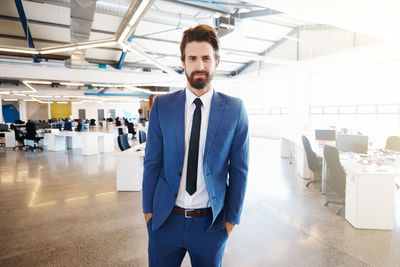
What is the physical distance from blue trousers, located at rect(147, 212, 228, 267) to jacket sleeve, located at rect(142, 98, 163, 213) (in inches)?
6.5

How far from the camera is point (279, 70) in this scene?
11523 millimetres

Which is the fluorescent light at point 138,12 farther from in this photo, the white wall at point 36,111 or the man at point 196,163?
the white wall at point 36,111

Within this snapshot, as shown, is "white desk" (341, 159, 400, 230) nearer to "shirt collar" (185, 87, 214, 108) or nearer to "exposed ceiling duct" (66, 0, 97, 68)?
"shirt collar" (185, 87, 214, 108)

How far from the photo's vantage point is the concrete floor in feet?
8.04

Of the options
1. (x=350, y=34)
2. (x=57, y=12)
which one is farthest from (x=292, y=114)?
(x=57, y=12)

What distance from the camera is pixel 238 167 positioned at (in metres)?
1.26

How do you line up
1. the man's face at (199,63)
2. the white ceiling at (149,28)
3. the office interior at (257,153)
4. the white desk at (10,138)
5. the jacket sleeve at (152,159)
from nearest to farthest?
the man's face at (199,63), the jacket sleeve at (152,159), the office interior at (257,153), the white ceiling at (149,28), the white desk at (10,138)

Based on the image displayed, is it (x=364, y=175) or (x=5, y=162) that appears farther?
(x=5, y=162)

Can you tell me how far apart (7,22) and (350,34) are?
12052mm

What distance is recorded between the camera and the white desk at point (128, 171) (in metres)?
4.67

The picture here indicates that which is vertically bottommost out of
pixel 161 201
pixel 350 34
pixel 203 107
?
pixel 161 201

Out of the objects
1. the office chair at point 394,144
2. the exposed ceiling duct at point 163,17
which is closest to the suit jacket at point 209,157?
the exposed ceiling duct at point 163,17

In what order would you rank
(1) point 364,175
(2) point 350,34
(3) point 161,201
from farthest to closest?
(2) point 350,34 → (1) point 364,175 → (3) point 161,201

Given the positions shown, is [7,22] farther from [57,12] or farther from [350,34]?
[350,34]
